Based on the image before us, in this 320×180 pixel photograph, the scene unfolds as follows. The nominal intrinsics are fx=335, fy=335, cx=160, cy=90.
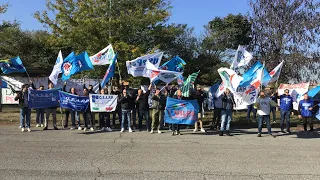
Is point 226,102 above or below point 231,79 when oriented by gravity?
below

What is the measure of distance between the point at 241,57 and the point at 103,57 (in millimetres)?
5919

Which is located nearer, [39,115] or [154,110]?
[154,110]

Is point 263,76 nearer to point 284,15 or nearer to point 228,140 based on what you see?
point 228,140

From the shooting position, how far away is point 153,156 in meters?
8.05

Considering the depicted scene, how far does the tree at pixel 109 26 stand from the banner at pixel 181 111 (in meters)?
7.30

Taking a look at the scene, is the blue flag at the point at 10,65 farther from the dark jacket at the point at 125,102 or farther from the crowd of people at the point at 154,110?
the dark jacket at the point at 125,102

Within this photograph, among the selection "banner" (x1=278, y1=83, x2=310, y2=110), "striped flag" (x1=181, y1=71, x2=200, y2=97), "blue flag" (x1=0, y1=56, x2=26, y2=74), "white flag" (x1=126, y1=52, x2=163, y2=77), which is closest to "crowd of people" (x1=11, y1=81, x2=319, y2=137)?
"striped flag" (x1=181, y1=71, x2=200, y2=97)

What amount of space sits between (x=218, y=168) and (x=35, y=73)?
19.5 metres

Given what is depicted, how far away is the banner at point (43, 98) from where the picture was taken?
12.9 meters

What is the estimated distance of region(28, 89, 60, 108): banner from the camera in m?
12.9

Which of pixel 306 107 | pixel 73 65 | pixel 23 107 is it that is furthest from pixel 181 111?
pixel 23 107

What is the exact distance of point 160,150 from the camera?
8.88 metres

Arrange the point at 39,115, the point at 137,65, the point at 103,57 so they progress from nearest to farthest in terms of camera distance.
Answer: the point at 39,115, the point at 137,65, the point at 103,57

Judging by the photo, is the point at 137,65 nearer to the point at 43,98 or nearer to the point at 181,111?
the point at 181,111
